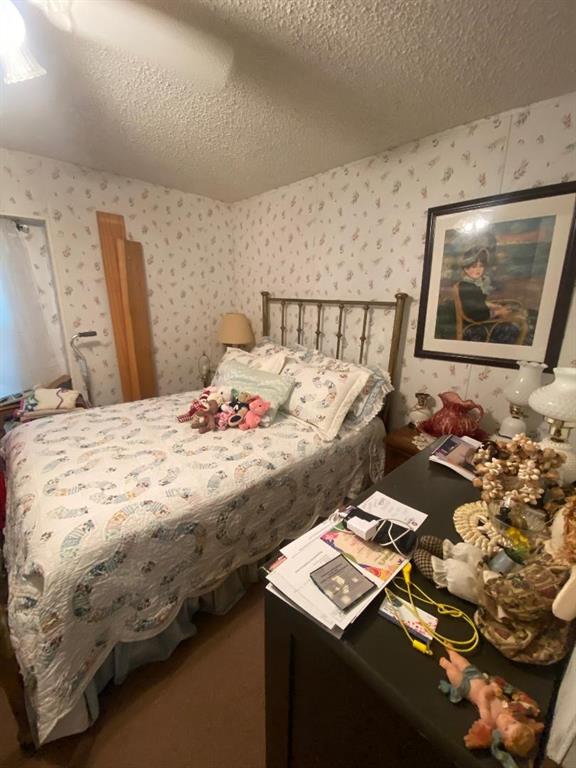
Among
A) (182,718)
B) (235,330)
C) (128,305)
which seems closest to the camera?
(182,718)

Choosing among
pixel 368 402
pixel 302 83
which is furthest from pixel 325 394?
pixel 302 83

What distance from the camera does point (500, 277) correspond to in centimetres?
161

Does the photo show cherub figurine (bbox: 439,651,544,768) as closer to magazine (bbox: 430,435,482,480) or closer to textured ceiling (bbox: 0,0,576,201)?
magazine (bbox: 430,435,482,480)

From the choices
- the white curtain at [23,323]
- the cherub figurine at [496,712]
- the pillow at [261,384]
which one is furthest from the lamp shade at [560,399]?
the white curtain at [23,323]

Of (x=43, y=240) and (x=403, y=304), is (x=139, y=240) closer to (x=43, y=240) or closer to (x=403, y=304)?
(x=43, y=240)

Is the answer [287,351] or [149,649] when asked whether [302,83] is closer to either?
[287,351]

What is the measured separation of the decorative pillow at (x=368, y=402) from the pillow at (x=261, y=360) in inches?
23.8

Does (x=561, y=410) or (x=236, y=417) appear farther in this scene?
(x=236, y=417)

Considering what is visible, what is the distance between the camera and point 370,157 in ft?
6.61

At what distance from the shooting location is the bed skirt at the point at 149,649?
1.03m

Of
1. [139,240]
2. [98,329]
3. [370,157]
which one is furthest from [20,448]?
[370,157]

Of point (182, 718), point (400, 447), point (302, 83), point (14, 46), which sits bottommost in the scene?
point (182, 718)

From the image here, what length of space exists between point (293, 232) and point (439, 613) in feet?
8.47

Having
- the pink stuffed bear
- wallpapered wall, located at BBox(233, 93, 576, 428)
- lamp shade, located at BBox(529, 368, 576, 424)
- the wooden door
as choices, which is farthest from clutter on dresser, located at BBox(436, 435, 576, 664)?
the wooden door
